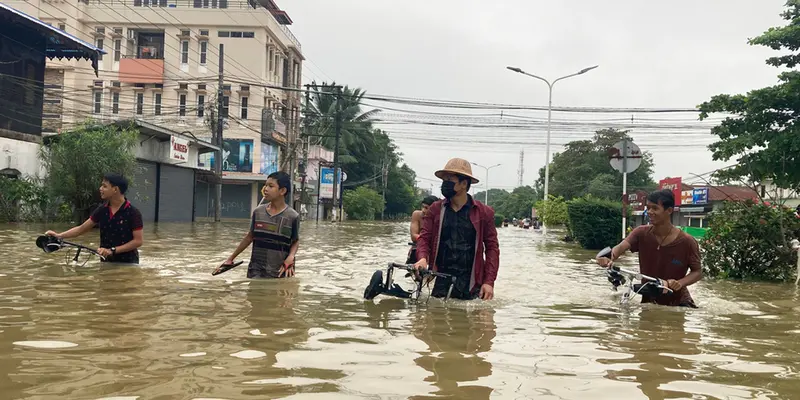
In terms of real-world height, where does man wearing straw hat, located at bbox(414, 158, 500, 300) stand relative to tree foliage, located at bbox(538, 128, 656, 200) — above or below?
below

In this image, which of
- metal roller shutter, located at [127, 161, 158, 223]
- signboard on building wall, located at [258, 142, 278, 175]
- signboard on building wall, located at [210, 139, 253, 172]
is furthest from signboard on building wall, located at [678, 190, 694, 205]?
metal roller shutter, located at [127, 161, 158, 223]

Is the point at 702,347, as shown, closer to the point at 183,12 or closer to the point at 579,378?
the point at 579,378

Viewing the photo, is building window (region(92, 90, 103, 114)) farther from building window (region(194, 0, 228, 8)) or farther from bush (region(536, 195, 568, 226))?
bush (region(536, 195, 568, 226))

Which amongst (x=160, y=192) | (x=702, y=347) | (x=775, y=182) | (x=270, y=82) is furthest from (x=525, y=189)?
(x=702, y=347)

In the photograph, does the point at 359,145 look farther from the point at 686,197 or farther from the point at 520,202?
the point at 520,202

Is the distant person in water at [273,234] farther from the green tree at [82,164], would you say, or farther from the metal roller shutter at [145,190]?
the metal roller shutter at [145,190]

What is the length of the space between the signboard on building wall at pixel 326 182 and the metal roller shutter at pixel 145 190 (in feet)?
79.7

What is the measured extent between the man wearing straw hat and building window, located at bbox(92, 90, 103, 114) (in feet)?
165

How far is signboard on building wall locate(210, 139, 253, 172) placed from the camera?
51031mm

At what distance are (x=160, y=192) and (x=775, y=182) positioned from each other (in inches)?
1090

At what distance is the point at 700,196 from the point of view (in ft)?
176

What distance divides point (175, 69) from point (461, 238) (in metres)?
48.6

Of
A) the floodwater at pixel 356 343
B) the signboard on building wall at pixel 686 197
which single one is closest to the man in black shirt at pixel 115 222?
the floodwater at pixel 356 343

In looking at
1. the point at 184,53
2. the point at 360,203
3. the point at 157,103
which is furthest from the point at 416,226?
the point at 360,203
